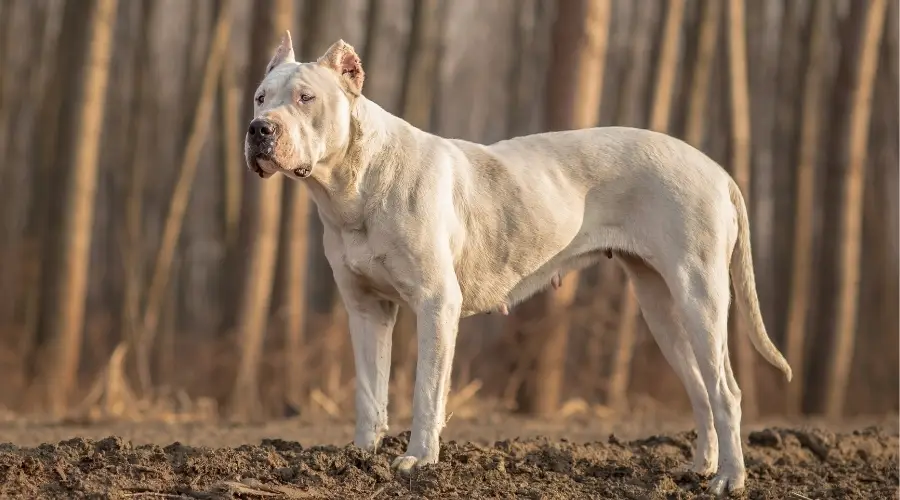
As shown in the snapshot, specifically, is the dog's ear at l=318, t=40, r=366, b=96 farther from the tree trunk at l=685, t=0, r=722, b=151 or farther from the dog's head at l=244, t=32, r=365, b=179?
the tree trunk at l=685, t=0, r=722, b=151

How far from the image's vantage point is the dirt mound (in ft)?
15.9

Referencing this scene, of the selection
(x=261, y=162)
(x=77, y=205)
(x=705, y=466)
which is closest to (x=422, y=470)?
(x=261, y=162)

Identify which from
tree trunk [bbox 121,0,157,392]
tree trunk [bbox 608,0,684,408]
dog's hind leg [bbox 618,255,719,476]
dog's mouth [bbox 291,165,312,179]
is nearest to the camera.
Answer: dog's mouth [bbox 291,165,312,179]

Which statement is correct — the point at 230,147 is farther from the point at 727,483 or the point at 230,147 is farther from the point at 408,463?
the point at 727,483

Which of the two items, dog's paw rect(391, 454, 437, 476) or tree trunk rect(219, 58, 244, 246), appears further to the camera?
tree trunk rect(219, 58, 244, 246)

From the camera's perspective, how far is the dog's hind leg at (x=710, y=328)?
19.4 ft

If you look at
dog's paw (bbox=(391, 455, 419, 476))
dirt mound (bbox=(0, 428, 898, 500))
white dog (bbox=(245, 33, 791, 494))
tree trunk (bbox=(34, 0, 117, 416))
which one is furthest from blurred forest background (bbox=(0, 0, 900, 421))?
dog's paw (bbox=(391, 455, 419, 476))

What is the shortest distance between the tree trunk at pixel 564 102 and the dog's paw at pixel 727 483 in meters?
5.86

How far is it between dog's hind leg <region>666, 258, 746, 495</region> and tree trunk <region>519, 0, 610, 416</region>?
5.70 metres

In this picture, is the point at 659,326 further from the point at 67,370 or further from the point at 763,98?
the point at 763,98

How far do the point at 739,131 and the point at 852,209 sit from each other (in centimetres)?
184

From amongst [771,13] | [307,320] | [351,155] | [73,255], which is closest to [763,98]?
[771,13]

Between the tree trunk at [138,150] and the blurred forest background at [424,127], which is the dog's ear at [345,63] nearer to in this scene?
the blurred forest background at [424,127]

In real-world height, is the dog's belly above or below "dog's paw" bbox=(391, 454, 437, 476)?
above
